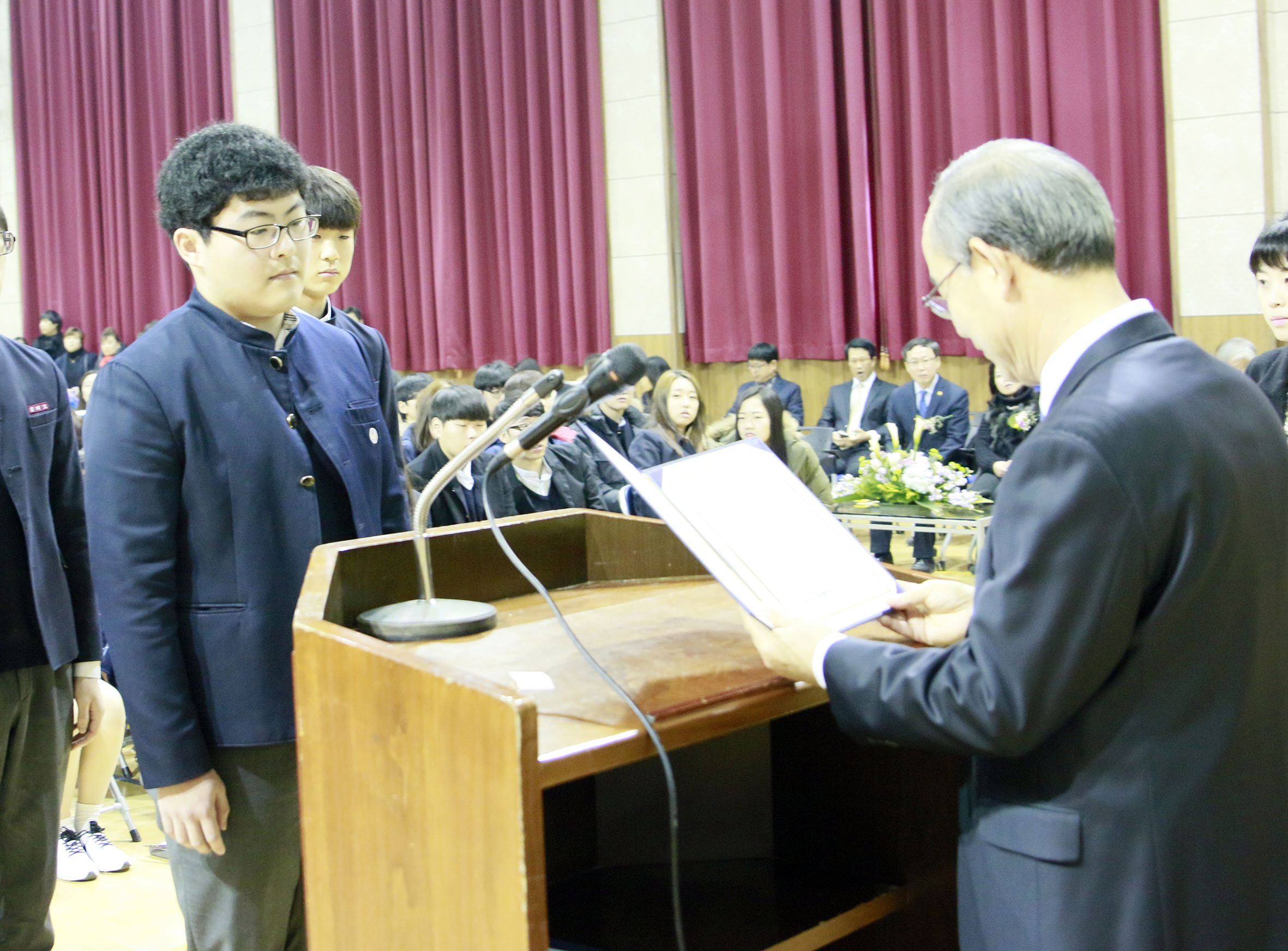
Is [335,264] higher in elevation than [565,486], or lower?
higher

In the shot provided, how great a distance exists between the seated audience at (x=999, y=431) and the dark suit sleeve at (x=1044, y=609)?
16.1 ft

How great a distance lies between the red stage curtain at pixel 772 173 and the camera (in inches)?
316

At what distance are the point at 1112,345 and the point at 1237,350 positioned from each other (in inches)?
218

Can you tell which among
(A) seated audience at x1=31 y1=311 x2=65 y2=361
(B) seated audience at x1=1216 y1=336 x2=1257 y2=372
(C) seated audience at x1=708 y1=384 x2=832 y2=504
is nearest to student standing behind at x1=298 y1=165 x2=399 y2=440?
(C) seated audience at x1=708 y1=384 x2=832 y2=504

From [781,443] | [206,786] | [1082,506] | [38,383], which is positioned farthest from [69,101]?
[1082,506]

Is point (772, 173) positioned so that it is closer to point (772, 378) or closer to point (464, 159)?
point (772, 378)

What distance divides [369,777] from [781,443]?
4445 mm

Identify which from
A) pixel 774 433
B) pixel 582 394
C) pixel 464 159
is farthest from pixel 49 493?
pixel 464 159

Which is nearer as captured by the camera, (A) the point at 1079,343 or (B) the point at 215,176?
(A) the point at 1079,343

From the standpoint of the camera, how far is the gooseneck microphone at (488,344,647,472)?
1200 mm

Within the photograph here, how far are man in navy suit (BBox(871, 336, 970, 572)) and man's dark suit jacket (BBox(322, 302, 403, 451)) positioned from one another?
5099 mm

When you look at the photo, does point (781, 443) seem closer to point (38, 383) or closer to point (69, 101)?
point (38, 383)

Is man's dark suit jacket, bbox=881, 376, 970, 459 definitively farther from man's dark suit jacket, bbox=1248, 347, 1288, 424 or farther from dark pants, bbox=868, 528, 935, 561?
man's dark suit jacket, bbox=1248, 347, 1288, 424

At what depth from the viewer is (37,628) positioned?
191 cm
